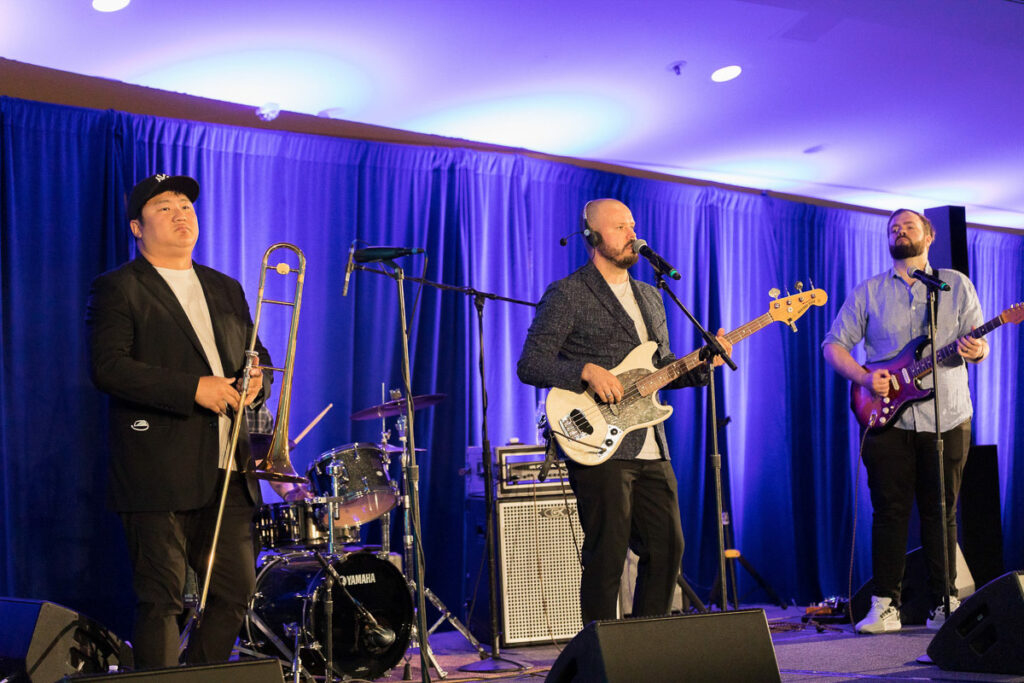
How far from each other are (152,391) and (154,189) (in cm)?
77

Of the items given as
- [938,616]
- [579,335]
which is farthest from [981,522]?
[579,335]

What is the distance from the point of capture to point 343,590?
4.66m

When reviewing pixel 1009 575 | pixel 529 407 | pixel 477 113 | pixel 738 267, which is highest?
pixel 477 113

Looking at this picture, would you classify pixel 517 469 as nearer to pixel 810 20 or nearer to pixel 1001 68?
pixel 810 20

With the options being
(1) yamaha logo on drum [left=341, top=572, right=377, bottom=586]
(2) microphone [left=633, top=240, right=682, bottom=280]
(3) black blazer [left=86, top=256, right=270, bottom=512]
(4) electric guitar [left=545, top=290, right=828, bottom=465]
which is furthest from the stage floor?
(3) black blazer [left=86, top=256, right=270, bottom=512]

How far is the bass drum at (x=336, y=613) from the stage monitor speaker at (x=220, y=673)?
98.2 inches

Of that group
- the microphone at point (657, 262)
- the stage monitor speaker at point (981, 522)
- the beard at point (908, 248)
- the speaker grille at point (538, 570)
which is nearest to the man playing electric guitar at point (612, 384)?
the microphone at point (657, 262)

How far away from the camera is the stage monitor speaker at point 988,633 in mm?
3240

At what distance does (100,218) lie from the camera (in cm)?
534

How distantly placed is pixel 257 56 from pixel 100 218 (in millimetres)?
1175

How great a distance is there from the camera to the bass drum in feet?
14.9

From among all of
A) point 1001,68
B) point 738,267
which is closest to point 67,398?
point 738,267

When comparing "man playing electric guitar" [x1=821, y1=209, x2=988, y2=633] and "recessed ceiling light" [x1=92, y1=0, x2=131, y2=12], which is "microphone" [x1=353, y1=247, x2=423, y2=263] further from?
"man playing electric guitar" [x1=821, y1=209, x2=988, y2=633]

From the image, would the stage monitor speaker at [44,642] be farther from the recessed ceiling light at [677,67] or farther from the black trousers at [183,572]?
the recessed ceiling light at [677,67]
